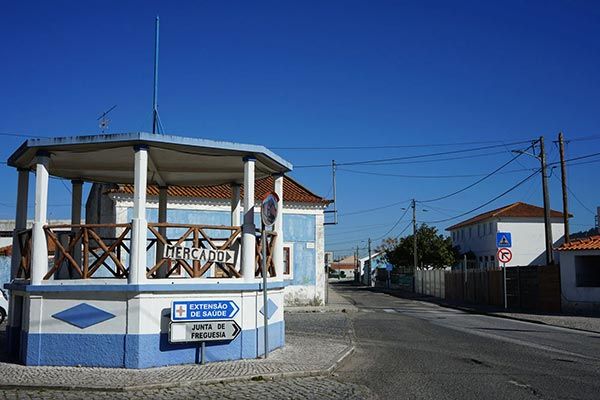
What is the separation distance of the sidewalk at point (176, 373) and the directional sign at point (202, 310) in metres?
0.81

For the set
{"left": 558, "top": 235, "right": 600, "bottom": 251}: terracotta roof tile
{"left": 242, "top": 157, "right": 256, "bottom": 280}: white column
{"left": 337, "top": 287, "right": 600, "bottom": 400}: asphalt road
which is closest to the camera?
{"left": 337, "top": 287, "right": 600, "bottom": 400}: asphalt road

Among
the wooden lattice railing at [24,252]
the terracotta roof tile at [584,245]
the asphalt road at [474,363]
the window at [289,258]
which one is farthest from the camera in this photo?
the window at [289,258]

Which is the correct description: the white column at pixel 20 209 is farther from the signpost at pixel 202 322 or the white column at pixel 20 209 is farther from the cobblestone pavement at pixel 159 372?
the signpost at pixel 202 322

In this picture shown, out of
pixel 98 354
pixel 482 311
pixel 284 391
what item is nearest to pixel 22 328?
pixel 98 354

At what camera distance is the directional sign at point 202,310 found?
10531 millimetres

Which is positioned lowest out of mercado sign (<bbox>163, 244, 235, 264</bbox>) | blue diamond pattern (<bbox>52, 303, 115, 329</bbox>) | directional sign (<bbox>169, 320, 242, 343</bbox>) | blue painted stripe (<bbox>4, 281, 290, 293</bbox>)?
directional sign (<bbox>169, 320, 242, 343</bbox>)

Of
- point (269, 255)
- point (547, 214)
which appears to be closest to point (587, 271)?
point (547, 214)

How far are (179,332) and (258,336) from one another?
1750mm

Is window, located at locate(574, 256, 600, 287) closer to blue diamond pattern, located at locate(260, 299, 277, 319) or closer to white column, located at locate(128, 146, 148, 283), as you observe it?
blue diamond pattern, located at locate(260, 299, 277, 319)

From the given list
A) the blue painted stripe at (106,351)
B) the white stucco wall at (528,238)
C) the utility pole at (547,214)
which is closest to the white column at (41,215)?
the blue painted stripe at (106,351)

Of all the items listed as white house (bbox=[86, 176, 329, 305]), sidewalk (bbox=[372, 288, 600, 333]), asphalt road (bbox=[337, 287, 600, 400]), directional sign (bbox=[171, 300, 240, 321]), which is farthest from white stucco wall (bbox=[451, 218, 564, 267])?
directional sign (bbox=[171, 300, 240, 321])

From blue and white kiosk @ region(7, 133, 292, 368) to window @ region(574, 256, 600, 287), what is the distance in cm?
1806

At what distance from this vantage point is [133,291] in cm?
1038

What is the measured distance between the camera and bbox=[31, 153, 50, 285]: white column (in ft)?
36.0
